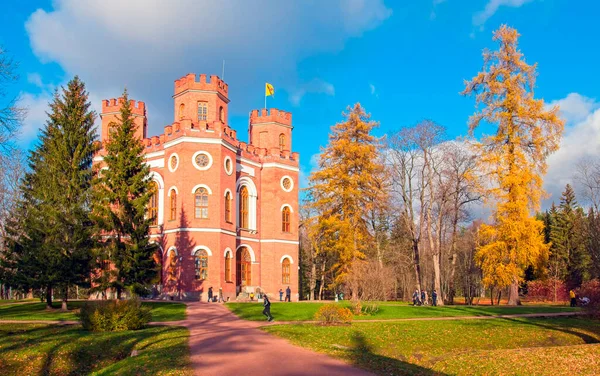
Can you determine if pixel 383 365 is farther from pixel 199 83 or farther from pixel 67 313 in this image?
pixel 199 83

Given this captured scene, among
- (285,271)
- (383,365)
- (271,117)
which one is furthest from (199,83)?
(383,365)

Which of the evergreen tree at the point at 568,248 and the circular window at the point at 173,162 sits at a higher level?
the circular window at the point at 173,162

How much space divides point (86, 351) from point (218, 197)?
18396mm

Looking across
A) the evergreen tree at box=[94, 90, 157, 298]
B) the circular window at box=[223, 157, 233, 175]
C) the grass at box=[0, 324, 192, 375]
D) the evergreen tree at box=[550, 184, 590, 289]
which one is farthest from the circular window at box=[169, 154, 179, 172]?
the evergreen tree at box=[550, 184, 590, 289]

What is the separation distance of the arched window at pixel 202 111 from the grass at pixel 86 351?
20.4 meters

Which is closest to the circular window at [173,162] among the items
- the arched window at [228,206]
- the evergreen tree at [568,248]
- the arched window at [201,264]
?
the arched window at [228,206]

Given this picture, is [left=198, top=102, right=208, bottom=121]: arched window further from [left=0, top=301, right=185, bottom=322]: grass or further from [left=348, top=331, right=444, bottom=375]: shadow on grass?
[left=348, top=331, right=444, bottom=375]: shadow on grass

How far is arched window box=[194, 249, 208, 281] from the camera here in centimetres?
3081

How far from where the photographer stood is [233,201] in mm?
33781

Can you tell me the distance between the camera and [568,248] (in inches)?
1944

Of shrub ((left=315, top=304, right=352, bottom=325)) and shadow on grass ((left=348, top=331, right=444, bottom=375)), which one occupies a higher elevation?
shrub ((left=315, top=304, right=352, bottom=325))

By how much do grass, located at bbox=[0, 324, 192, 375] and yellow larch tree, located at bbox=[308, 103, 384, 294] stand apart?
18468 millimetres

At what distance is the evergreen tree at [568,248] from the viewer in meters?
48.3

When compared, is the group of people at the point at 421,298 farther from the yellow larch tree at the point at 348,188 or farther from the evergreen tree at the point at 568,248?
the evergreen tree at the point at 568,248
